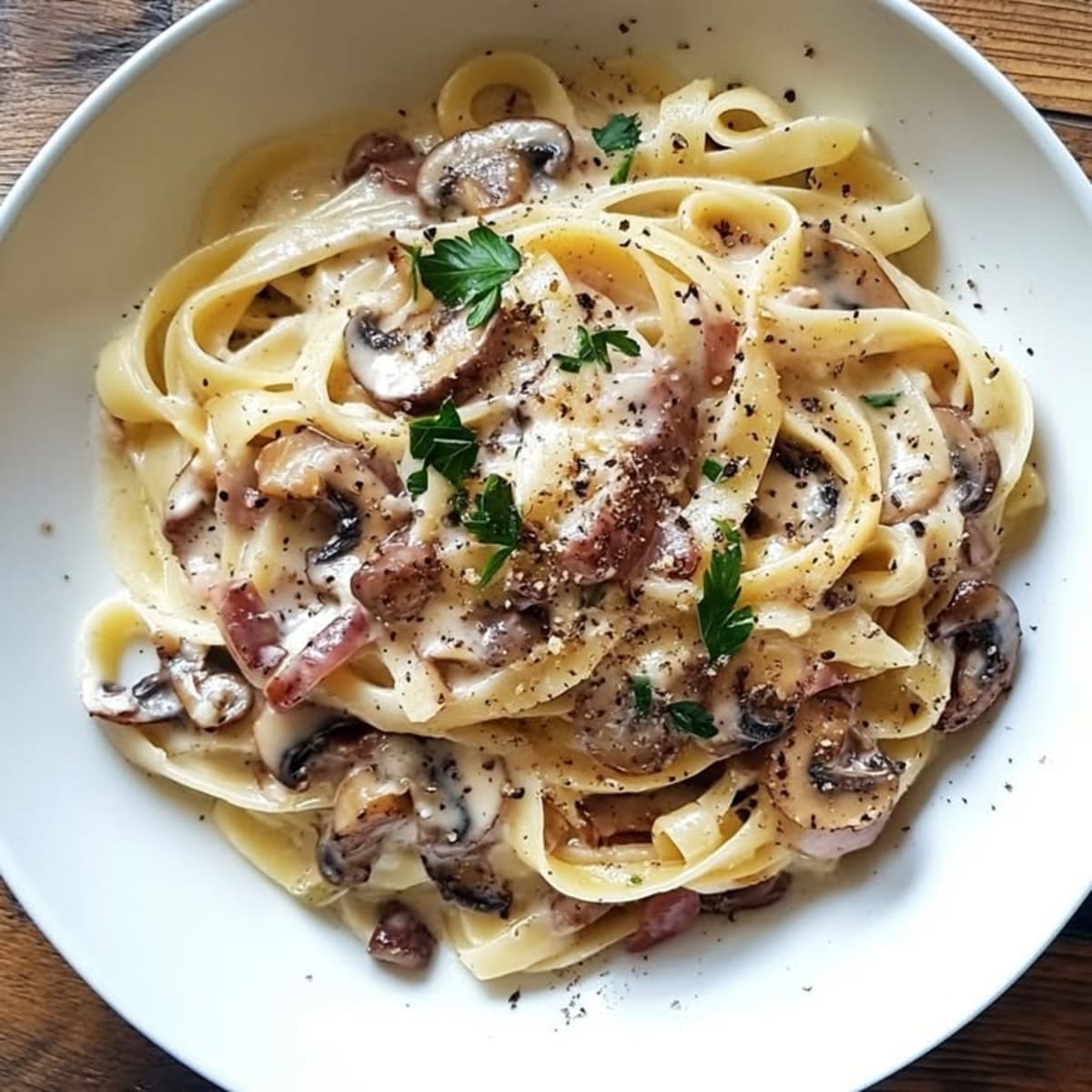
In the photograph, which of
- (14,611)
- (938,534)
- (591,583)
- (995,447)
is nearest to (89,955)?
(14,611)

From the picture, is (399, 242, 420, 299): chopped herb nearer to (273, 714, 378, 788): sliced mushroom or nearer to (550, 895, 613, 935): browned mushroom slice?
(273, 714, 378, 788): sliced mushroom

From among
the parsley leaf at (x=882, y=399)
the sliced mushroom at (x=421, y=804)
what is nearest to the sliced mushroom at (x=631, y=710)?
the sliced mushroom at (x=421, y=804)

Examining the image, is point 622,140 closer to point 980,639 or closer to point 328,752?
point 980,639

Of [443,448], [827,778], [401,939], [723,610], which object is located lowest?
[401,939]

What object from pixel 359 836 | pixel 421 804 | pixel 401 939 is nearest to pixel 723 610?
pixel 421 804

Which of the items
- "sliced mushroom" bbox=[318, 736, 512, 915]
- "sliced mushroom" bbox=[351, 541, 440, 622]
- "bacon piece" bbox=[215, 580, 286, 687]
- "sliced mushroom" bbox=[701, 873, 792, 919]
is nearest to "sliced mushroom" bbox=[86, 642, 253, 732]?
"bacon piece" bbox=[215, 580, 286, 687]

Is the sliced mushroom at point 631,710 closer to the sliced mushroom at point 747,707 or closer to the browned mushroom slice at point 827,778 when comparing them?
the sliced mushroom at point 747,707
